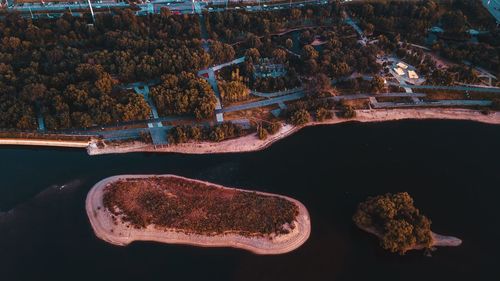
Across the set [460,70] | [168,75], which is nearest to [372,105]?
[460,70]

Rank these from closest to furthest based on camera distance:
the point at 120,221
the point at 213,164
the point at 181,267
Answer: the point at 181,267 → the point at 120,221 → the point at 213,164

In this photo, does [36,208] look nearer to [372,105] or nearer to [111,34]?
[111,34]

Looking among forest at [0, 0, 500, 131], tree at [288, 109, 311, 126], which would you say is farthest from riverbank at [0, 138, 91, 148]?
tree at [288, 109, 311, 126]

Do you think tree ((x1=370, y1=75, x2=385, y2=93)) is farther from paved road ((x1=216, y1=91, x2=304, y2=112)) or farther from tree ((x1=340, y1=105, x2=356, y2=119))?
paved road ((x1=216, y1=91, x2=304, y2=112))

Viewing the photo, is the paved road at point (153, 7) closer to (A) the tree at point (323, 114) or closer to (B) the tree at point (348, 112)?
(B) the tree at point (348, 112)

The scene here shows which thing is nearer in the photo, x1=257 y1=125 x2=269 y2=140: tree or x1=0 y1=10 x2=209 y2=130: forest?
x1=257 y1=125 x2=269 y2=140: tree

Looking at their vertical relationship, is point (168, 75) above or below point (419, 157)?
above

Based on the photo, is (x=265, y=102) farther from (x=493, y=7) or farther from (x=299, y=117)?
(x=493, y=7)
